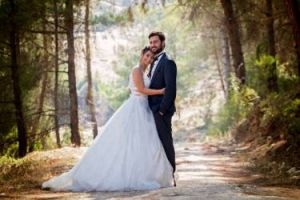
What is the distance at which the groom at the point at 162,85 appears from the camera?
8430 mm

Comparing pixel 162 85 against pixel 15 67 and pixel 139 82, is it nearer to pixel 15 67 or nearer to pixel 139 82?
pixel 139 82

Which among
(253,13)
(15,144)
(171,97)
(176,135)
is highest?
(253,13)

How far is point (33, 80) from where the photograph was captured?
16.4 meters

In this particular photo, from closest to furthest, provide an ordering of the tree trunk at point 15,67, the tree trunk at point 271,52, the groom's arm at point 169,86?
1. the groom's arm at point 169,86
2. the tree trunk at point 15,67
3. the tree trunk at point 271,52

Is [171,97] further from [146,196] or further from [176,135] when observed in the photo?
[176,135]

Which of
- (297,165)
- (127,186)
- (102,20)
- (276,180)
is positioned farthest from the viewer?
(102,20)

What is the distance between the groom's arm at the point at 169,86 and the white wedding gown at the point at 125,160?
0.49m

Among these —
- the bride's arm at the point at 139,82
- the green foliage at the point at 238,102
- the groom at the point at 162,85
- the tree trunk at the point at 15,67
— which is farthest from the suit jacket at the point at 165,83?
the green foliage at the point at 238,102

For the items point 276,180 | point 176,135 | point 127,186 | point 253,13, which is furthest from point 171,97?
point 176,135

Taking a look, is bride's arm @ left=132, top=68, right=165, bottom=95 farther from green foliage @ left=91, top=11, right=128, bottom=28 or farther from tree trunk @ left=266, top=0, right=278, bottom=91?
green foliage @ left=91, top=11, right=128, bottom=28

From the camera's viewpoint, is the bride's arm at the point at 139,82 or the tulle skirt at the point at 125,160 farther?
the bride's arm at the point at 139,82

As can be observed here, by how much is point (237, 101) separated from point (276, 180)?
36.6ft

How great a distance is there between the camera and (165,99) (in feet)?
27.6

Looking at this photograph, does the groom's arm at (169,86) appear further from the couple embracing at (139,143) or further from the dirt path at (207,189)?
the dirt path at (207,189)
